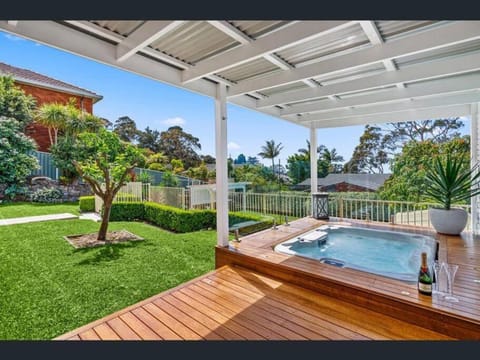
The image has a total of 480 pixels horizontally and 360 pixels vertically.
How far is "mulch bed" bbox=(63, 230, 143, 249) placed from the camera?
5395 millimetres

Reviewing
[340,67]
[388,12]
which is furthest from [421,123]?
[388,12]

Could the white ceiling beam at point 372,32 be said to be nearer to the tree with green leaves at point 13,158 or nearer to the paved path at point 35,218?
the paved path at point 35,218

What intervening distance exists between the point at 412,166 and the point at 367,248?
6979 mm

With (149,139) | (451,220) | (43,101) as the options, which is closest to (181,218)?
(451,220)

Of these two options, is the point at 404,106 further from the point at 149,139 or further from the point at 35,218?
the point at 149,139

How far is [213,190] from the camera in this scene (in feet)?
25.0

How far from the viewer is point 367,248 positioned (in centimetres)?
445

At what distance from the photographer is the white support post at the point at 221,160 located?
12.9 feet

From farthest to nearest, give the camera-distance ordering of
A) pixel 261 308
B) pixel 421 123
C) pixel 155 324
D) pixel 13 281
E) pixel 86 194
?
pixel 421 123 < pixel 86 194 < pixel 13 281 < pixel 261 308 < pixel 155 324

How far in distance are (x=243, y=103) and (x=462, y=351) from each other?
421 centimetres

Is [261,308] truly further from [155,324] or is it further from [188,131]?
[188,131]

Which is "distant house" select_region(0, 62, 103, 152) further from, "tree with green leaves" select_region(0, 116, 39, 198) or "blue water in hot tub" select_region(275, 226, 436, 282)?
"blue water in hot tub" select_region(275, 226, 436, 282)

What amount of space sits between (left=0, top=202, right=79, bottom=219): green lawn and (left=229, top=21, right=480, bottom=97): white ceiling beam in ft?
22.4

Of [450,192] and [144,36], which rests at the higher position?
[144,36]
